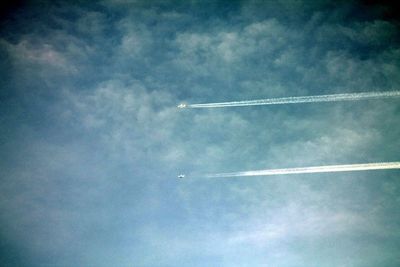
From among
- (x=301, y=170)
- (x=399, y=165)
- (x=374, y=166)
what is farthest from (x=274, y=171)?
(x=399, y=165)

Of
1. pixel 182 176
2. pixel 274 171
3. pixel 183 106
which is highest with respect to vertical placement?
pixel 183 106

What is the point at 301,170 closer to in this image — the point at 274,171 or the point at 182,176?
the point at 274,171

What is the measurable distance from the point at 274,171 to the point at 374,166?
1659 centimetres

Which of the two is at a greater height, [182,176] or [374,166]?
[374,166]

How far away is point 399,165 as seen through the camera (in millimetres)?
47344

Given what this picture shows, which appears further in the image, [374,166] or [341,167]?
[341,167]

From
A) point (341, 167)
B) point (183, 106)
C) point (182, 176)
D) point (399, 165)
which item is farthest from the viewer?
point (182, 176)

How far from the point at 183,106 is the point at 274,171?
21.4 meters

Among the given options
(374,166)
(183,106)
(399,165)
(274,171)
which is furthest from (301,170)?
(183,106)

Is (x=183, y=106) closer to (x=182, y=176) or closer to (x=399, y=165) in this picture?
(x=182, y=176)

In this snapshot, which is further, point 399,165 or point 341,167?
point 341,167

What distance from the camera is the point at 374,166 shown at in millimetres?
48688

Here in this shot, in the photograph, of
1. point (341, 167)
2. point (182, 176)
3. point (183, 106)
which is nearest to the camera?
point (341, 167)

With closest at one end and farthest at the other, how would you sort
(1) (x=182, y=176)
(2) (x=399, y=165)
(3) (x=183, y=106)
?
(2) (x=399, y=165) → (3) (x=183, y=106) → (1) (x=182, y=176)
